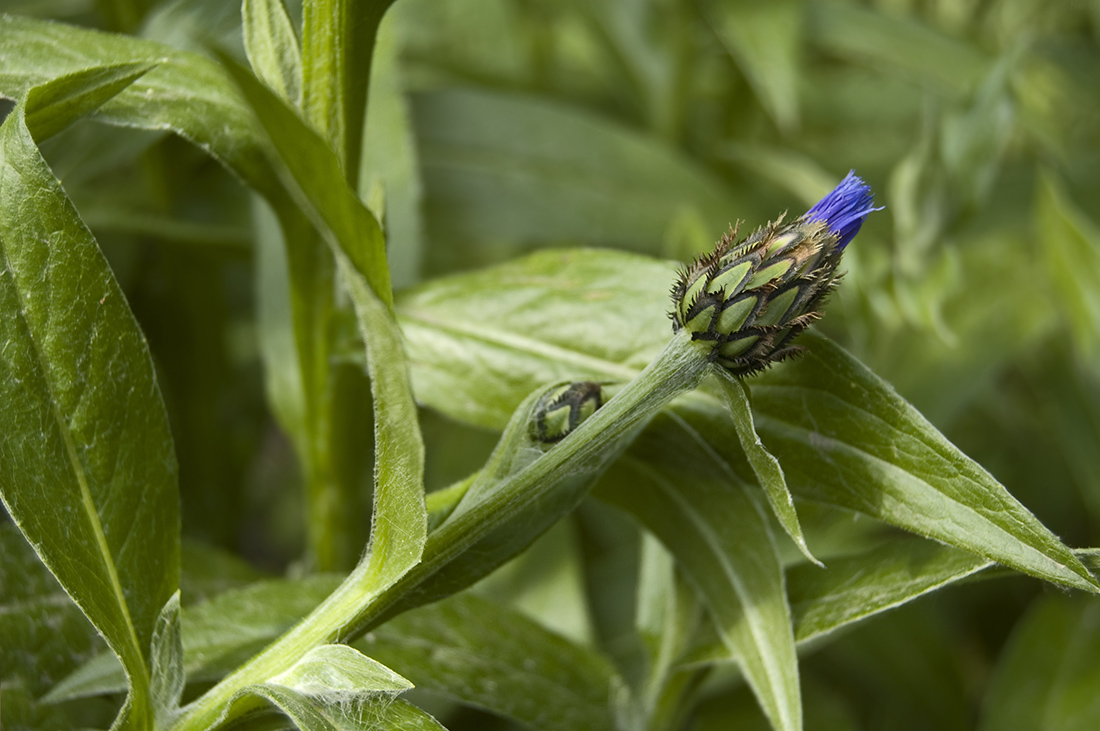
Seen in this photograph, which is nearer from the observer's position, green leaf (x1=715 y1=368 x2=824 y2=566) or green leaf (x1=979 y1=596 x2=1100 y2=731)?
green leaf (x1=715 y1=368 x2=824 y2=566)

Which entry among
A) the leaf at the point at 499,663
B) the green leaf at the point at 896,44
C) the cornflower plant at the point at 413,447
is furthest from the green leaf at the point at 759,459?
the green leaf at the point at 896,44

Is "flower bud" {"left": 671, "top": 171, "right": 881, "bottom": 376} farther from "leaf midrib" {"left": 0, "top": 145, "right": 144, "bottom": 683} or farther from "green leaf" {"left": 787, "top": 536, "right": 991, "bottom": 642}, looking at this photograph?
"leaf midrib" {"left": 0, "top": 145, "right": 144, "bottom": 683}

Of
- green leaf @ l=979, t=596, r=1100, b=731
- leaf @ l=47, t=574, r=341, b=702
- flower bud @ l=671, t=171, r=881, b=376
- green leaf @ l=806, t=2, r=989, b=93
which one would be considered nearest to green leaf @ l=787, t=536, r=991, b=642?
flower bud @ l=671, t=171, r=881, b=376

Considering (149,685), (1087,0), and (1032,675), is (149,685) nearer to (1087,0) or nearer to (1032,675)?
(1032,675)

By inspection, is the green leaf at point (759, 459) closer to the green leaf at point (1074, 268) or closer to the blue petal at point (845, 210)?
the blue petal at point (845, 210)

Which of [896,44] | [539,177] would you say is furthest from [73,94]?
[896,44]

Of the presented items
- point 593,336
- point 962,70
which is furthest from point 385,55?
point 962,70
